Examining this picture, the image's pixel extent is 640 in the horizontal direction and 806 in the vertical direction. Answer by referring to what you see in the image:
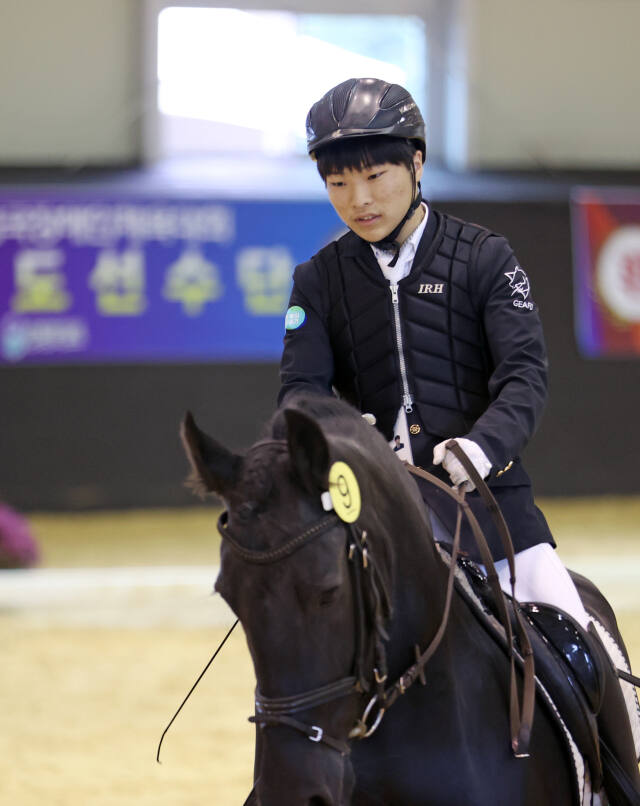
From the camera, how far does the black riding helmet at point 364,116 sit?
1.78 m

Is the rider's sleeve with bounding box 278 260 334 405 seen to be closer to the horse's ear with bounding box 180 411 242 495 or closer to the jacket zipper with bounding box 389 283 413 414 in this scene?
the jacket zipper with bounding box 389 283 413 414

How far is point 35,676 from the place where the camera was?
465cm

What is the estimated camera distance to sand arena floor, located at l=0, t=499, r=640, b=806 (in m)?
3.51

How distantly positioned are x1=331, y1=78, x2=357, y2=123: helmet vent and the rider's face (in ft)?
0.31

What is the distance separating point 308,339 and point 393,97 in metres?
Answer: 0.44

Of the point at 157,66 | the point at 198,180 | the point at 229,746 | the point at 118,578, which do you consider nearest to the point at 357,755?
the point at 229,746

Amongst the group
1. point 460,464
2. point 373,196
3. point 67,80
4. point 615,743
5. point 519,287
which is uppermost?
point 67,80

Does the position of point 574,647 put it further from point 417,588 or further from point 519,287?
point 519,287

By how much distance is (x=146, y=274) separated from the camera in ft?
25.2

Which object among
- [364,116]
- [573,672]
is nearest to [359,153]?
[364,116]

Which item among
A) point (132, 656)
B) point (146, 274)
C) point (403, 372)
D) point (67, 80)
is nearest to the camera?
point (403, 372)

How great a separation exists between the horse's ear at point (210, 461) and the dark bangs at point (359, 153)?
604 millimetres

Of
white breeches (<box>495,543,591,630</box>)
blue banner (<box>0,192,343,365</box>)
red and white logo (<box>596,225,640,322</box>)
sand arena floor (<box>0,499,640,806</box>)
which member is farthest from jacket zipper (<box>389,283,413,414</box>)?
red and white logo (<box>596,225,640,322</box>)

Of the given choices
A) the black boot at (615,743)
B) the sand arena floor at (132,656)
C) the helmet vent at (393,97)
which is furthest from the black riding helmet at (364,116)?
the sand arena floor at (132,656)
